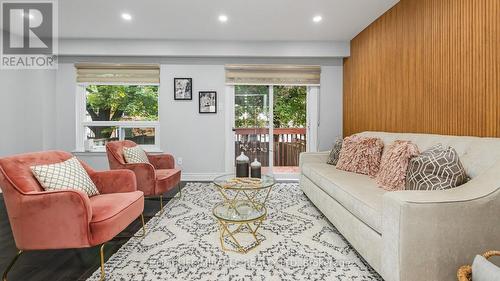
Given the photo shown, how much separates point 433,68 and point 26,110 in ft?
18.4

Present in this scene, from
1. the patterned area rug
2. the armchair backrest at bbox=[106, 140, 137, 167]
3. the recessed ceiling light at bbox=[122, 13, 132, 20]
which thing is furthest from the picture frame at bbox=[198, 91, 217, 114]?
the patterned area rug

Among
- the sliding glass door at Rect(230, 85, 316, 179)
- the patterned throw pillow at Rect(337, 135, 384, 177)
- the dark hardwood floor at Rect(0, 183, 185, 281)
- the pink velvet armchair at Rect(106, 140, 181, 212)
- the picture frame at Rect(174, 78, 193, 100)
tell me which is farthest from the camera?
the sliding glass door at Rect(230, 85, 316, 179)

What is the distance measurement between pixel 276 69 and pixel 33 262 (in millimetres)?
4001

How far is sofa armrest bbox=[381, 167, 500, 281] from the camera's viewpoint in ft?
4.23

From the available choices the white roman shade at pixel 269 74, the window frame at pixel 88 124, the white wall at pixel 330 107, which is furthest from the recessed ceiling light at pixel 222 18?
the white wall at pixel 330 107

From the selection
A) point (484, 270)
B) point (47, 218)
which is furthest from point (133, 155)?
point (484, 270)

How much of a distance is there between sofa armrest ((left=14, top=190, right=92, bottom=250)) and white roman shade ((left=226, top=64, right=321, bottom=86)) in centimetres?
332

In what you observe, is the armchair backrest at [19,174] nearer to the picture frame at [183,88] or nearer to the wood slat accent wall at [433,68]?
the picture frame at [183,88]

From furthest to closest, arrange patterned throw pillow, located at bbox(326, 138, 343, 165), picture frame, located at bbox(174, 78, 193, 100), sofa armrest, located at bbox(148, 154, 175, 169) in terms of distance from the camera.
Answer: picture frame, located at bbox(174, 78, 193, 100) < sofa armrest, located at bbox(148, 154, 175, 169) < patterned throw pillow, located at bbox(326, 138, 343, 165)

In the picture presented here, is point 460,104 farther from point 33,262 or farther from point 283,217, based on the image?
point 33,262

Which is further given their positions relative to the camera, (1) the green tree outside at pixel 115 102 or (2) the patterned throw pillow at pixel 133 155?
(1) the green tree outside at pixel 115 102

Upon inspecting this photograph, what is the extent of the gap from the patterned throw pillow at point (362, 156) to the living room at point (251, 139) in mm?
16

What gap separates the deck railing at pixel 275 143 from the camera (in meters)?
4.64

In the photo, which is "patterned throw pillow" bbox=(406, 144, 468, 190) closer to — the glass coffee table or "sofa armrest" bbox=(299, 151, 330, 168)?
the glass coffee table
